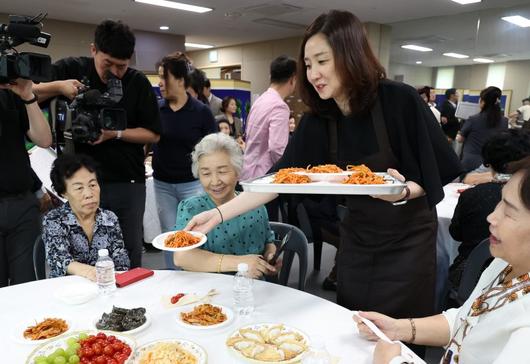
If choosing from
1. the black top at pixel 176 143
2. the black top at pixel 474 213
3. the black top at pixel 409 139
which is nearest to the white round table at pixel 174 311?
the black top at pixel 409 139

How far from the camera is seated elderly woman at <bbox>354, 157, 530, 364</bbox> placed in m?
0.85

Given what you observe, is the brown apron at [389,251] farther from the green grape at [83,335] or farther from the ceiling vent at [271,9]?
the ceiling vent at [271,9]

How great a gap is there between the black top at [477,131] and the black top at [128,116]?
4.04 metres

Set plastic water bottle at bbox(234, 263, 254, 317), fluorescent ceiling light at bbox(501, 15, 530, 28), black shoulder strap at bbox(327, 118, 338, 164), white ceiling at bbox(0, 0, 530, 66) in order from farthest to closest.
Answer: white ceiling at bbox(0, 0, 530, 66)
fluorescent ceiling light at bbox(501, 15, 530, 28)
black shoulder strap at bbox(327, 118, 338, 164)
plastic water bottle at bbox(234, 263, 254, 317)

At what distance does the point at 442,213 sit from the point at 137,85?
229cm

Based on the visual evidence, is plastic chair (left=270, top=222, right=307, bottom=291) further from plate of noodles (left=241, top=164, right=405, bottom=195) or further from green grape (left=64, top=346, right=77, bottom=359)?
green grape (left=64, top=346, right=77, bottom=359)

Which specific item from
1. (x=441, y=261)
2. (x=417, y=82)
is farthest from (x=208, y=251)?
(x=417, y=82)

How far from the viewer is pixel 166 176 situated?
10.2ft

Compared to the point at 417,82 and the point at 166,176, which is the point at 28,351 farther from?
the point at 417,82

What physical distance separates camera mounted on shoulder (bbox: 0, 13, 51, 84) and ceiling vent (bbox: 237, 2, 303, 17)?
5635 mm

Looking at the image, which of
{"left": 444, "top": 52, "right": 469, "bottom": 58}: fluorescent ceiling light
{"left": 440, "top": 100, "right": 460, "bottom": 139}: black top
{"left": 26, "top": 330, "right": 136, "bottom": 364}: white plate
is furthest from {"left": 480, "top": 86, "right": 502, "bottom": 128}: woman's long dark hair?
{"left": 26, "top": 330, "right": 136, "bottom": 364}: white plate

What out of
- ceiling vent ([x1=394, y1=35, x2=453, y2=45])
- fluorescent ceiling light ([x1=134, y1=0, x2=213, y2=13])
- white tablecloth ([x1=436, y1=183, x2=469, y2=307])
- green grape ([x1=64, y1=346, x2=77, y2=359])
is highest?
fluorescent ceiling light ([x1=134, y1=0, x2=213, y2=13])

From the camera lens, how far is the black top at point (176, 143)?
310 cm

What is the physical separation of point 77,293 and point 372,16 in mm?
7808
